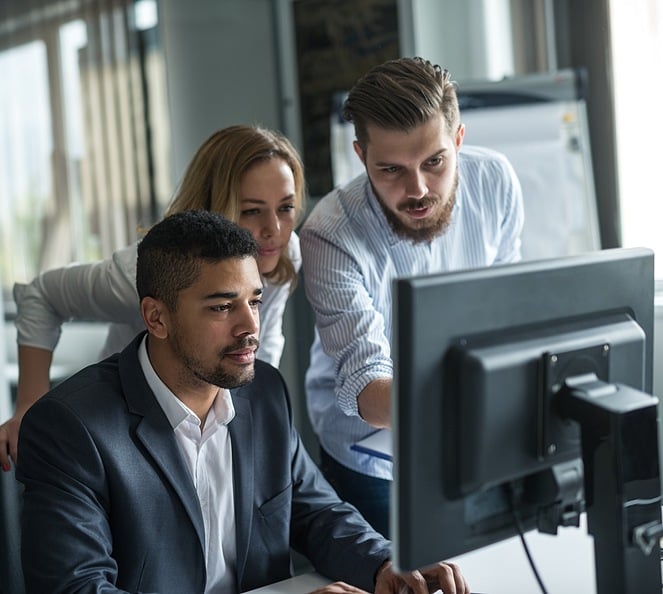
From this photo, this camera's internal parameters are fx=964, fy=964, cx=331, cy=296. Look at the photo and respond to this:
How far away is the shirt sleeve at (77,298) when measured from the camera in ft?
6.47

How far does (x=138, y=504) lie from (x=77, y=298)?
2.24 ft

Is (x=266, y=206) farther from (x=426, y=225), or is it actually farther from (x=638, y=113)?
(x=638, y=113)

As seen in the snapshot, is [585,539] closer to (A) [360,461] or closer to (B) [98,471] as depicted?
(A) [360,461]

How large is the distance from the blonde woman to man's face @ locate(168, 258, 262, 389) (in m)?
0.32

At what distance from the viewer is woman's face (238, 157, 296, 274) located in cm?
191

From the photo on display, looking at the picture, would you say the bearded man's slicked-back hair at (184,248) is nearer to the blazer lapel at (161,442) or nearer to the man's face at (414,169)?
the blazer lapel at (161,442)

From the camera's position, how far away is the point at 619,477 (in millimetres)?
1087

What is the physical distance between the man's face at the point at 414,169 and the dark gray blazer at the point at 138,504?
461 mm

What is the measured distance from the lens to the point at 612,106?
10.4 feet

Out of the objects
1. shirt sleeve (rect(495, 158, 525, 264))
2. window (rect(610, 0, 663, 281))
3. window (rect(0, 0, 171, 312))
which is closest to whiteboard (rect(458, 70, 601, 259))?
window (rect(610, 0, 663, 281))

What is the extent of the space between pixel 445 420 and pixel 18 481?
0.85 m

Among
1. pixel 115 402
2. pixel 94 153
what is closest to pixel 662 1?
pixel 115 402

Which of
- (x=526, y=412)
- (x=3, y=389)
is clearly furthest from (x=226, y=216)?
(x=3, y=389)

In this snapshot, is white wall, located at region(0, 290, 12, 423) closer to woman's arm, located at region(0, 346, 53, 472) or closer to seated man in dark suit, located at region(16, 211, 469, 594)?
woman's arm, located at region(0, 346, 53, 472)
